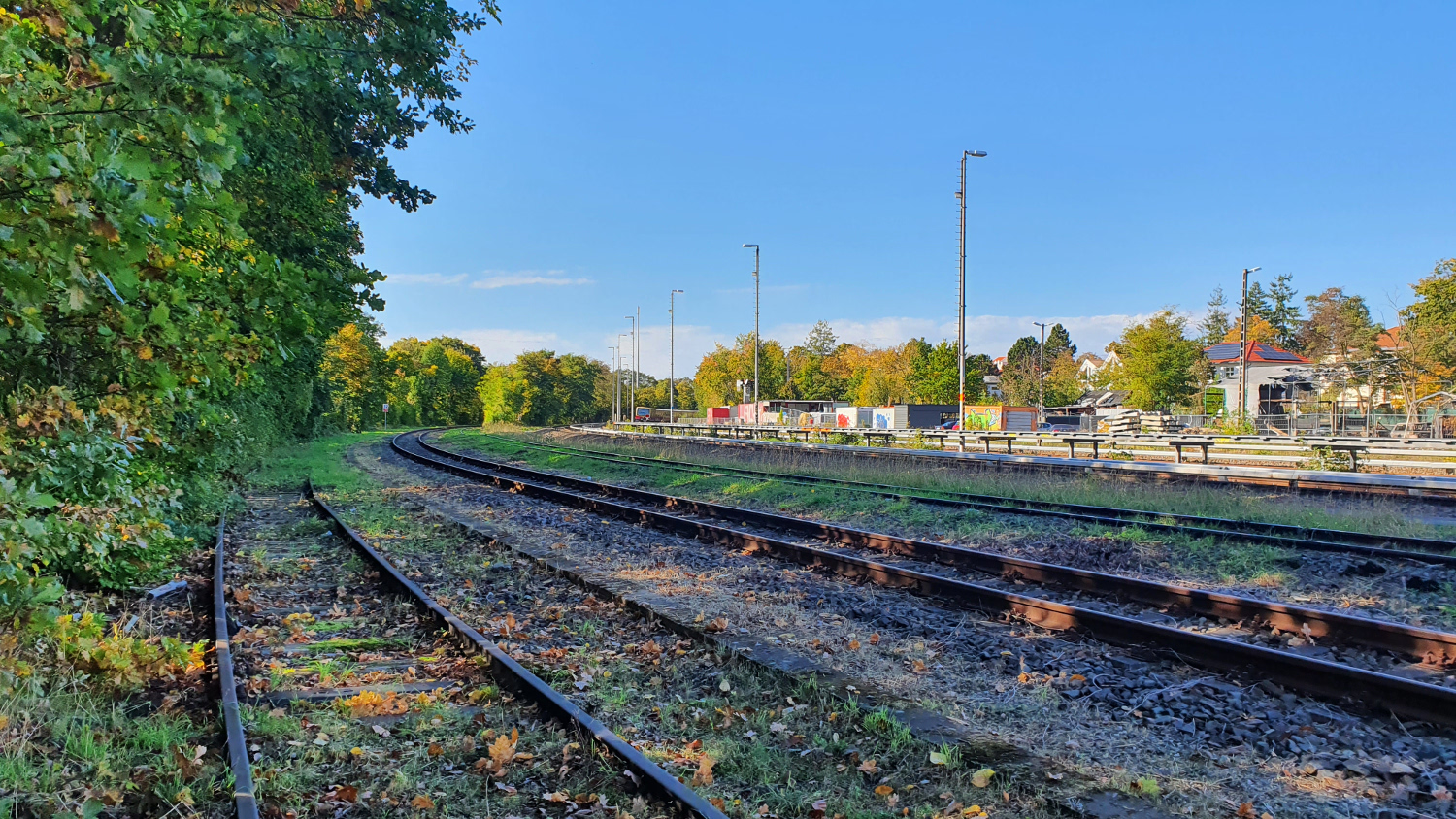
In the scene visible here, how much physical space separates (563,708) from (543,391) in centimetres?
7978

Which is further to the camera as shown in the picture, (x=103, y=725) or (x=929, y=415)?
(x=929, y=415)

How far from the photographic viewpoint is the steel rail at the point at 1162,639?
16.6 feet

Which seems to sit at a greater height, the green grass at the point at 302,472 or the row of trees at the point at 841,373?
the row of trees at the point at 841,373

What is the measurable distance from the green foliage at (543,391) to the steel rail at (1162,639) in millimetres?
67375

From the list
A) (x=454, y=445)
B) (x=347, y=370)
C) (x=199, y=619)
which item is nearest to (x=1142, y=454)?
(x=199, y=619)

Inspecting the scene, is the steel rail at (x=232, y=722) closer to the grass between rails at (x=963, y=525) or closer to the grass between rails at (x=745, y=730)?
the grass between rails at (x=745, y=730)

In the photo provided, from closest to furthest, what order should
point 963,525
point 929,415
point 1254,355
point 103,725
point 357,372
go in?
point 103,725, point 963,525, point 929,415, point 357,372, point 1254,355

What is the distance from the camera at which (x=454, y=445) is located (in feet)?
143

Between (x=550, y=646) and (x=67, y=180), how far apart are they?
5311mm

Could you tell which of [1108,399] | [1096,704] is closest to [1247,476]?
[1096,704]

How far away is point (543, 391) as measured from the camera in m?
82.6

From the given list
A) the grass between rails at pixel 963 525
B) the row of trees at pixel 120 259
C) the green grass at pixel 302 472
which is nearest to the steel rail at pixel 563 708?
the row of trees at pixel 120 259

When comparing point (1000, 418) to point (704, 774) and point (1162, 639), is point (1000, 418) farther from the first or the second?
point (704, 774)

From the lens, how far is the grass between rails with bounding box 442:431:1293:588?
9.55 m
